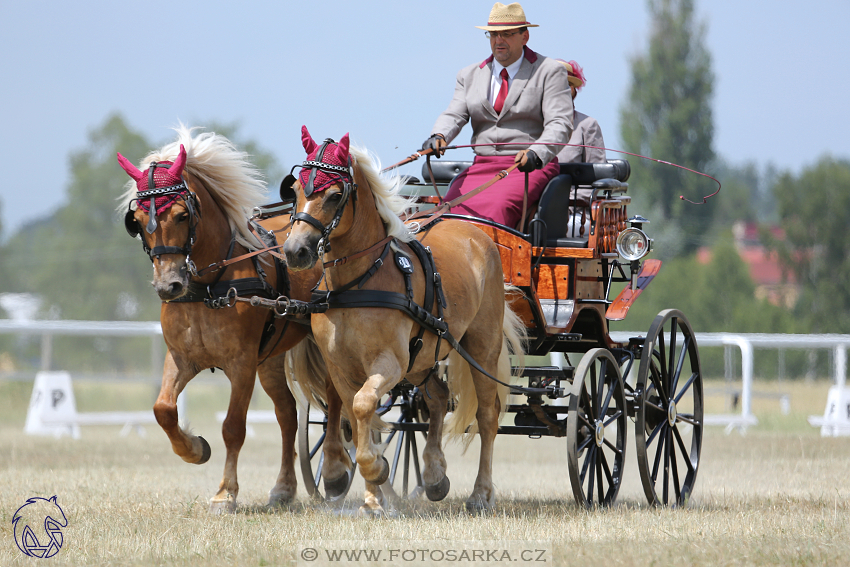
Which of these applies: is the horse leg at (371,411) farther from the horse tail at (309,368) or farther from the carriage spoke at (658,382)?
the carriage spoke at (658,382)

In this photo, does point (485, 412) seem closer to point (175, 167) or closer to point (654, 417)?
point (654, 417)

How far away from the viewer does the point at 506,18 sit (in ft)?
23.4

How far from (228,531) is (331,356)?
1081 millimetres

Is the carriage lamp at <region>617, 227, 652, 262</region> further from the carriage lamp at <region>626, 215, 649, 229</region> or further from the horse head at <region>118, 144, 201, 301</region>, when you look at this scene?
the horse head at <region>118, 144, 201, 301</region>

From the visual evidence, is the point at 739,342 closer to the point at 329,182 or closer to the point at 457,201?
the point at 457,201

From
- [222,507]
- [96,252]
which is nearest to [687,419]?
[222,507]

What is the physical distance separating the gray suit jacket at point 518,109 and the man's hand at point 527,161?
304mm

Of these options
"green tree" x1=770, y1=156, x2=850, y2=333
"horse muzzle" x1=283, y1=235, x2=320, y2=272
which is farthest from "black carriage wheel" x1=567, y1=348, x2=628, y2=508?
"green tree" x1=770, y1=156, x2=850, y2=333

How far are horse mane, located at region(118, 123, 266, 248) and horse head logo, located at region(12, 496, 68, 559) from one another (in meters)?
1.90

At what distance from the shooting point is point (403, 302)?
5488mm

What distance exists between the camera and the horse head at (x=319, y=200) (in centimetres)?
506

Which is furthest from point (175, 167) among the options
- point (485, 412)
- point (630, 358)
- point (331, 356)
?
point (630, 358)

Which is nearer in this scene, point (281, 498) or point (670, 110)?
point (281, 498)

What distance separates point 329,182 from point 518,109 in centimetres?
232
